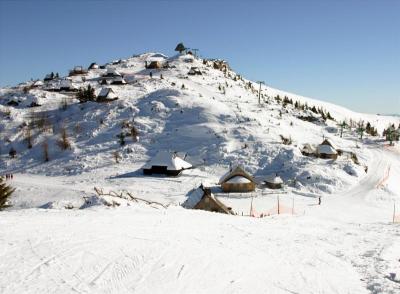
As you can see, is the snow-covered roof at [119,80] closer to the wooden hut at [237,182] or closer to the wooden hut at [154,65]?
the wooden hut at [154,65]

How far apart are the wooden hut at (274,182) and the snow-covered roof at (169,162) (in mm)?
9249

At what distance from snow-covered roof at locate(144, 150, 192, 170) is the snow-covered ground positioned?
52.7 inches

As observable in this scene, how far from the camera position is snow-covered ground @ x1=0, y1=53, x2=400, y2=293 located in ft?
36.1

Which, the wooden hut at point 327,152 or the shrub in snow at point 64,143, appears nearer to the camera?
the wooden hut at point 327,152

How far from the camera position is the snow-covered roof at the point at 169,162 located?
43000 mm

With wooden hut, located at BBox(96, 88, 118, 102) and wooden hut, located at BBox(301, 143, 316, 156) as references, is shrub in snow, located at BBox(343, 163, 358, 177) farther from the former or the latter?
wooden hut, located at BBox(96, 88, 118, 102)

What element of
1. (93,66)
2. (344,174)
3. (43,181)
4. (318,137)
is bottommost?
(43,181)

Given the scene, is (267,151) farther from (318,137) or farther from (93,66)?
(93,66)

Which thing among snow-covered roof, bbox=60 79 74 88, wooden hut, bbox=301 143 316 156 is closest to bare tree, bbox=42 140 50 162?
snow-covered roof, bbox=60 79 74 88

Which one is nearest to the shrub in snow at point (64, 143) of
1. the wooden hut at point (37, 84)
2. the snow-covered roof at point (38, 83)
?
the wooden hut at point (37, 84)

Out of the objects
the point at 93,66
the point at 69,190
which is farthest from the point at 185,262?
the point at 93,66

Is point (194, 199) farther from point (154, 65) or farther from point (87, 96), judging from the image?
point (154, 65)

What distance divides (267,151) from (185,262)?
121ft

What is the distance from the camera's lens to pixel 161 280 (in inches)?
412
